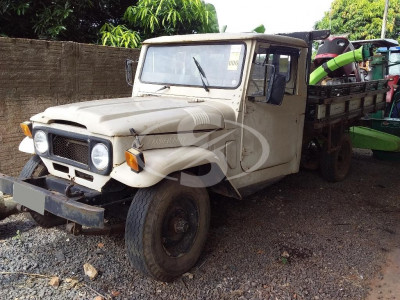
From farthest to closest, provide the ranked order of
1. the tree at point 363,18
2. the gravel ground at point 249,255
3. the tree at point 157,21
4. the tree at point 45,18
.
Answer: the tree at point 363,18
the tree at point 157,21
the tree at point 45,18
the gravel ground at point 249,255

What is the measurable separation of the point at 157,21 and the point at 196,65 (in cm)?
348

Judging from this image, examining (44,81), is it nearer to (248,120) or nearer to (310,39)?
(248,120)

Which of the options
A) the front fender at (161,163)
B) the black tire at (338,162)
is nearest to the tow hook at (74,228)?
the front fender at (161,163)

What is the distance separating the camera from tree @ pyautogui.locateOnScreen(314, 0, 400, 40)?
1902 centimetres

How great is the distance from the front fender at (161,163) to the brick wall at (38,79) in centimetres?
242

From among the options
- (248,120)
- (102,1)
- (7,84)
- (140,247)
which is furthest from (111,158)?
(102,1)

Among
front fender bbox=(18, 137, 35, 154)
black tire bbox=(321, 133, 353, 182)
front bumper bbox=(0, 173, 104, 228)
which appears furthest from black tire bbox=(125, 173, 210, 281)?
black tire bbox=(321, 133, 353, 182)

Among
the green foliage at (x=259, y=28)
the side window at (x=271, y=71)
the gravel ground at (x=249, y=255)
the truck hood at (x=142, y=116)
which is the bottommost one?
the gravel ground at (x=249, y=255)

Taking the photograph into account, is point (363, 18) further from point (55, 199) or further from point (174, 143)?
point (55, 199)

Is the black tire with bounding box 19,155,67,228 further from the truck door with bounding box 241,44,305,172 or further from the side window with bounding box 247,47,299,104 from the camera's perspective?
the side window with bounding box 247,47,299,104

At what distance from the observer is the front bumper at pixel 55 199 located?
250cm

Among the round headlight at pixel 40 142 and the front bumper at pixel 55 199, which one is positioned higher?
the round headlight at pixel 40 142

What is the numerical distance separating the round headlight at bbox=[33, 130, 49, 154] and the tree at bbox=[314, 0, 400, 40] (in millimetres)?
18151

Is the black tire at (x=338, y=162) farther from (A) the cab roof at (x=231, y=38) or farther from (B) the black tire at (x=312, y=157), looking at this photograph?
(A) the cab roof at (x=231, y=38)
